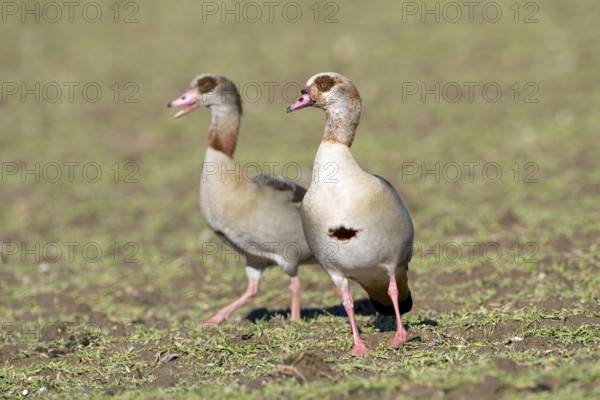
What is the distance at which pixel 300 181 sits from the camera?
13195 mm

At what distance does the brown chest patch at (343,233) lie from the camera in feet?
20.9

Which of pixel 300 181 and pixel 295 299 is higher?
pixel 300 181

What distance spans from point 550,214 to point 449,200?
1632 mm

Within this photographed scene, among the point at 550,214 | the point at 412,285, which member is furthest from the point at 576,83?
the point at 412,285

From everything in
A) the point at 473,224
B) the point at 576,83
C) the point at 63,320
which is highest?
the point at 576,83

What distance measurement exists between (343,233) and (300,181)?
22.5 feet

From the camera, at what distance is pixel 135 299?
9734 millimetres

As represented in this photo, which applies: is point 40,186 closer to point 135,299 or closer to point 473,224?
point 135,299
